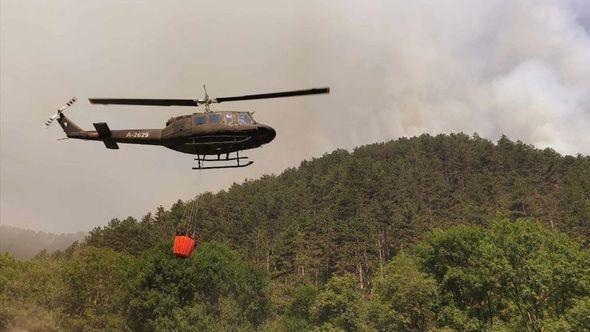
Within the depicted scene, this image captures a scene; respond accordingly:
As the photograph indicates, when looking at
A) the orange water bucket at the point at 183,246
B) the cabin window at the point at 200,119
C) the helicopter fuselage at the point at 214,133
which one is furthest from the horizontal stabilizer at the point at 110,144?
the orange water bucket at the point at 183,246

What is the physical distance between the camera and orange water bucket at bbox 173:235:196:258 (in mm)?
21094

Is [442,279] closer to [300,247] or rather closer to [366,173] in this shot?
[300,247]

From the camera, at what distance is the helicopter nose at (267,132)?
22.2 meters

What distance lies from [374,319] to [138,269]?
3016cm

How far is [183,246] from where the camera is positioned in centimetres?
2114

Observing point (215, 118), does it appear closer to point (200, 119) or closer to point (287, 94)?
point (200, 119)

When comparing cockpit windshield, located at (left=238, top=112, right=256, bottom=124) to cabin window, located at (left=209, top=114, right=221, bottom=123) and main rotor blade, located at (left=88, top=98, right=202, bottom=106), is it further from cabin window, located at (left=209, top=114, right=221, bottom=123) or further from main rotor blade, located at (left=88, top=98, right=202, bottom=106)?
main rotor blade, located at (left=88, top=98, right=202, bottom=106)

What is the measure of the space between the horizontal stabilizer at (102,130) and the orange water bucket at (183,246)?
8.65 m

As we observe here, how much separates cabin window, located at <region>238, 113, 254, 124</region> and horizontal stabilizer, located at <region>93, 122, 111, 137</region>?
8.74m

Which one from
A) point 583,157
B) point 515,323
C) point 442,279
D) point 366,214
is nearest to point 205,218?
point 366,214

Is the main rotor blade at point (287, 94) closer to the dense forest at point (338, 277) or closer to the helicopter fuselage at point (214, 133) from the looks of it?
the helicopter fuselage at point (214, 133)

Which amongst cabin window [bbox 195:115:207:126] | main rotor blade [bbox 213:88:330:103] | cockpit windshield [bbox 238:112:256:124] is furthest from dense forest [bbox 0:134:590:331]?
main rotor blade [bbox 213:88:330:103]

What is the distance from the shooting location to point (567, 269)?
37.6m

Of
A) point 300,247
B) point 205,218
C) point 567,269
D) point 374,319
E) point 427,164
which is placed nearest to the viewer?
point 567,269
